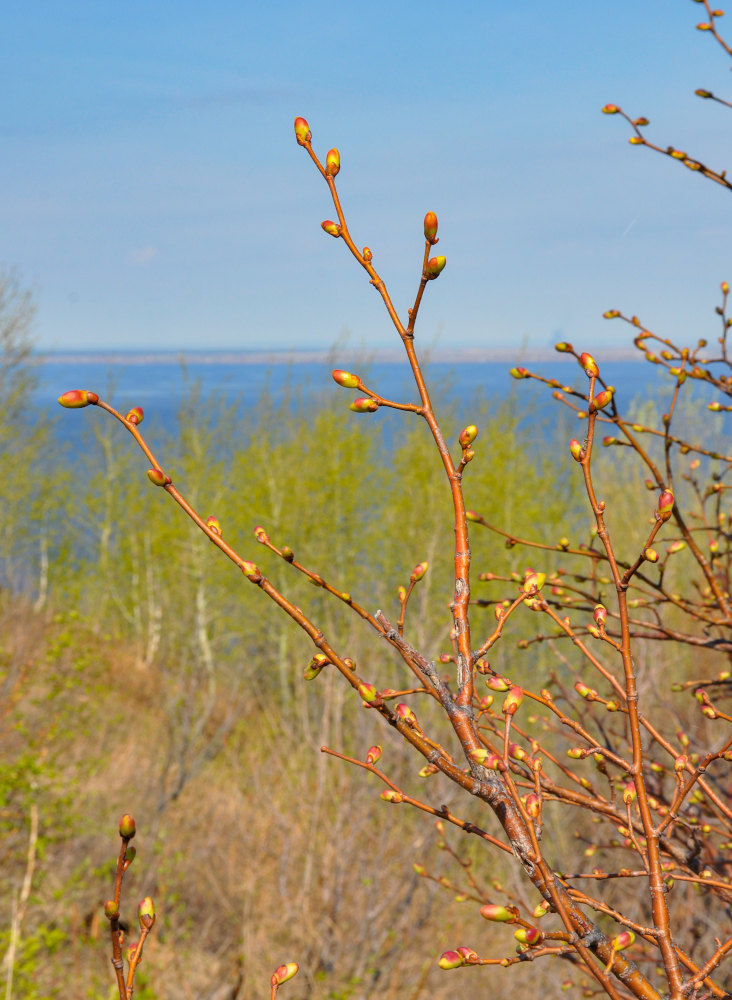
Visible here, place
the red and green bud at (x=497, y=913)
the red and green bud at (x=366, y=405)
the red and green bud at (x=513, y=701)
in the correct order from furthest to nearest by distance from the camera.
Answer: the red and green bud at (x=366, y=405) < the red and green bud at (x=513, y=701) < the red and green bud at (x=497, y=913)

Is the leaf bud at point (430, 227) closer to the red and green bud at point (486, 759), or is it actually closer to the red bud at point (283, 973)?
the red and green bud at point (486, 759)

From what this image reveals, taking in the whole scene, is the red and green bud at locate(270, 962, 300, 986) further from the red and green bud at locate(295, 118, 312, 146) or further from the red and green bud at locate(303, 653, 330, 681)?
the red and green bud at locate(295, 118, 312, 146)

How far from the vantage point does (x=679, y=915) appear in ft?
20.3

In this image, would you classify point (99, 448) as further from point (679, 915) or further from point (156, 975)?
point (679, 915)

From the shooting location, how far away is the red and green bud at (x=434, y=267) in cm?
112

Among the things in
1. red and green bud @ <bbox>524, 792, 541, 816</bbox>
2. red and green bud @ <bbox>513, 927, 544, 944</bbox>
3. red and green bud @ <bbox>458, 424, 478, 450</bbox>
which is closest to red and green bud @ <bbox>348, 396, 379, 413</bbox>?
red and green bud @ <bbox>458, 424, 478, 450</bbox>

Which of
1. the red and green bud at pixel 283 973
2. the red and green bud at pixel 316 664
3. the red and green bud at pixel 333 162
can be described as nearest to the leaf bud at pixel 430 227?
the red and green bud at pixel 333 162

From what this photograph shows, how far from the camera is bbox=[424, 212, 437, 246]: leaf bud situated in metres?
1.10

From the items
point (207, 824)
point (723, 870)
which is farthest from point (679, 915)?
point (207, 824)

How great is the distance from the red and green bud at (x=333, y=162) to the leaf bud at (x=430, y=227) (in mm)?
227

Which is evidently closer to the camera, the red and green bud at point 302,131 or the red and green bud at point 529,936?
the red and green bud at point 529,936

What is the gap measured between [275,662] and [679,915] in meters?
18.2

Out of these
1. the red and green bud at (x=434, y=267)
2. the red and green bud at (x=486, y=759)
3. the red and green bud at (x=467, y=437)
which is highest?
the red and green bud at (x=434, y=267)

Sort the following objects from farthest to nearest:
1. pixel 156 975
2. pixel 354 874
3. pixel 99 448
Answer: pixel 99 448
pixel 156 975
pixel 354 874
